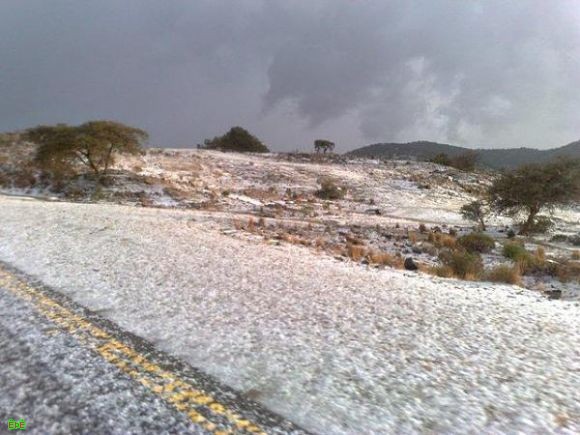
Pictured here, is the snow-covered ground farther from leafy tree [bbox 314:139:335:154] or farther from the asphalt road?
leafy tree [bbox 314:139:335:154]

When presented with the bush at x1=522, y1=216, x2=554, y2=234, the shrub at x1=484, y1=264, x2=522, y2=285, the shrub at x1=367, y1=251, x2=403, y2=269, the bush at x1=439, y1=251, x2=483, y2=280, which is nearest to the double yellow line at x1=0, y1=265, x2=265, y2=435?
the shrub at x1=367, y1=251, x2=403, y2=269

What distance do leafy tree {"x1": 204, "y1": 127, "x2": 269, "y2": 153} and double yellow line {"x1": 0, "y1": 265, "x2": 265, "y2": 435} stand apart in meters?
78.9

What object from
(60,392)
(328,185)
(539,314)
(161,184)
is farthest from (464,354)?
(328,185)

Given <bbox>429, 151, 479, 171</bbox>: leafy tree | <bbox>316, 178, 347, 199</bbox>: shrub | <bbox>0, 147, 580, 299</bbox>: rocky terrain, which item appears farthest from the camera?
<bbox>429, 151, 479, 171</bbox>: leafy tree

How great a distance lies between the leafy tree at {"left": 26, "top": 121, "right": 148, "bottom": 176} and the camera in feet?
127

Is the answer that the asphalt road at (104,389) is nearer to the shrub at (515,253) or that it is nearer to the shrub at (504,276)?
the shrub at (504,276)

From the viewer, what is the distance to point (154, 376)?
5664 millimetres

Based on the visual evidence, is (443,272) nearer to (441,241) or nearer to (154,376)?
(441,241)

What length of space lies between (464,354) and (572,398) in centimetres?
160

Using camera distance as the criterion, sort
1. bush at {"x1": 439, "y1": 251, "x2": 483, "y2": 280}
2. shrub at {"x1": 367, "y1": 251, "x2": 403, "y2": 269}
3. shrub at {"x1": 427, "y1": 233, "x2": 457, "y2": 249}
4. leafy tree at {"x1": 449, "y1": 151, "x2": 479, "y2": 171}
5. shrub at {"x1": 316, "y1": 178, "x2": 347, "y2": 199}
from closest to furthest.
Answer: bush at {"x1": 439, "y1": 251, "x2": 483, "y2": 280}
shrub at {"x1": 367, "y1": 251, "x2": 403, "y2": 269}
shrub at {"x1": 427, "y1": 233, "x2": 457, "y2": 249}
shrub at {"x1": 316, "y1": 178, "x2": 347, "y2": 199}
leafy tree at {"x1": 449, "y1": 151, "x2": 479, "y2": 171}

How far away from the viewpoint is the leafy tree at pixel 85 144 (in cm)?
3856

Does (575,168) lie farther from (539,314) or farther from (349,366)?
(349,366)

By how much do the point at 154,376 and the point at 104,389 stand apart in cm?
61

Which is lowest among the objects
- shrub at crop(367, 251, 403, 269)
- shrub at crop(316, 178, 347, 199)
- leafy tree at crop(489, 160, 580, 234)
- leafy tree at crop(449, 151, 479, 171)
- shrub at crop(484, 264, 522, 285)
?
shrub at crop(367, 251, 403, 269)
